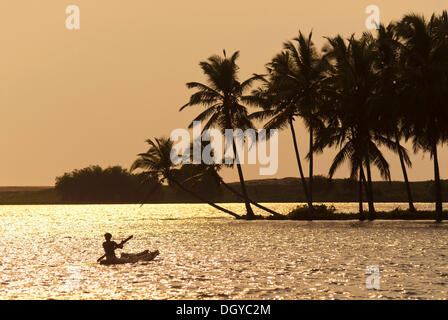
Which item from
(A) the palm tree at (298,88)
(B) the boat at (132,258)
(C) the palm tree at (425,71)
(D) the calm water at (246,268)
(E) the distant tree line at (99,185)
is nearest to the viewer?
(D) the calm water at (246,268)

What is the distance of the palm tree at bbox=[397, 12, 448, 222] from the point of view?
46938 mm

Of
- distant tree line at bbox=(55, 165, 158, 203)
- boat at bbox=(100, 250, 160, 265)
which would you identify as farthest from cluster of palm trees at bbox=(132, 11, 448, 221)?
distant tree line at bbox=(55, 165, 158, 203)

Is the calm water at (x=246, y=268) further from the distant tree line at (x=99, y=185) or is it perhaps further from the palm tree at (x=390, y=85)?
the distant tree line at (x=99, y=185)

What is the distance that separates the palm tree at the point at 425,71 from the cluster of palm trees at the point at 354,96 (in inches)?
2.7

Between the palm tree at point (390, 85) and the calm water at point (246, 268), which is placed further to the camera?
the palm tree at point (390, 85)

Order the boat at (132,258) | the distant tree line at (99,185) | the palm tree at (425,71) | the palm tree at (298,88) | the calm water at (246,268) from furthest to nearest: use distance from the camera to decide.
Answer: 1. the distant tree line at (99,185)
2. the palm tree at (298,88)
3. the palm tree at (425,71)
4. the boat at (132,258)
5. the calm water at (246,268)

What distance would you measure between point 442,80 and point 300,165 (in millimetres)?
17225

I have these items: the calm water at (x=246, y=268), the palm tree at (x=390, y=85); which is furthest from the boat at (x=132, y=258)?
the palm tree at (x=390, y=85)

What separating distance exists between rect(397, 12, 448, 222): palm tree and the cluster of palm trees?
68 mm

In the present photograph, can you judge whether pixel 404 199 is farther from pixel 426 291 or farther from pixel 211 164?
pixel 426 291

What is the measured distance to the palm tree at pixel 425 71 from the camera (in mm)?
46938

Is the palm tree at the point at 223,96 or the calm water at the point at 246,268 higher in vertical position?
the palm tree at the point at 223,96

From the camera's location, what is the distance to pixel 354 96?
53281mm

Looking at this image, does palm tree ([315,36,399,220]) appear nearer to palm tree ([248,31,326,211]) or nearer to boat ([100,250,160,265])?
palm tree ([248,31,326,211])
